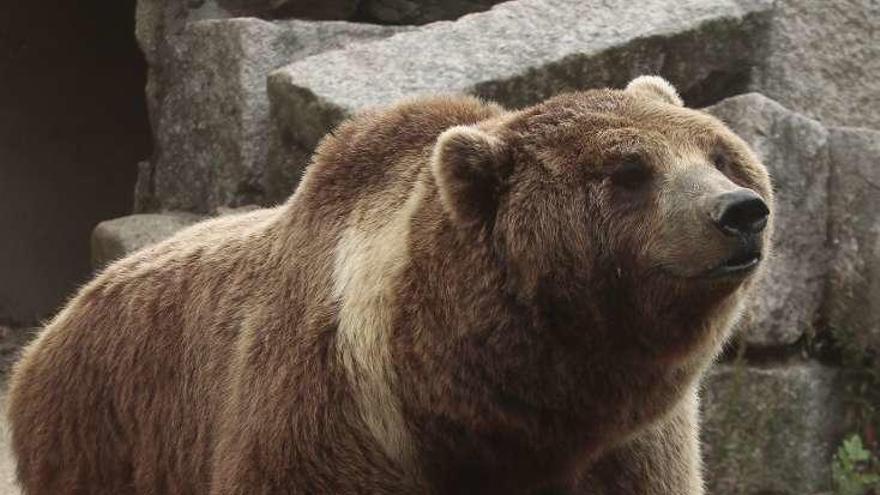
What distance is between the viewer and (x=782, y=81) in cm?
749

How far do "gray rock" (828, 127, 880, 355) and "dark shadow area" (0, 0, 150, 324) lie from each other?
7299 mm

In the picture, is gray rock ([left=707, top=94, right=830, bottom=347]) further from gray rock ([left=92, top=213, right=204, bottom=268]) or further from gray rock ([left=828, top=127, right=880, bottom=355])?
gray rock ([left=92, top=213, right=204, bottom=268])

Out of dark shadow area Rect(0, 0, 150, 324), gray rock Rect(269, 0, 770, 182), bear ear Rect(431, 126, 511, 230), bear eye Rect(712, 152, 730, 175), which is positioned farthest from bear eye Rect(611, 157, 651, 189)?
dark shadow area Rect(0, 0, 150, 324)

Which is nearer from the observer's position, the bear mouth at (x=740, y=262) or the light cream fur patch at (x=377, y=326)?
the bear mouth at (x=740, y=262)

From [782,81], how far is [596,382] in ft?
13.6

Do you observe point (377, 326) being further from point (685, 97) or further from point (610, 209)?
point (685, 97)

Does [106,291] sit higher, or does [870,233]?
[106,291]

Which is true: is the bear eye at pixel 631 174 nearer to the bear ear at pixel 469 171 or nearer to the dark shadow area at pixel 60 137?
the bear ear at pixel 469 171

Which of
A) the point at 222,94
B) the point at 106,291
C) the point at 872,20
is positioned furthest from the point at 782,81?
the point at 106,291

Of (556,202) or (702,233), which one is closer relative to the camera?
(702,233)

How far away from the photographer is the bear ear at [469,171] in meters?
3.71

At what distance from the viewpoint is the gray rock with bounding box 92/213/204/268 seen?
7992 millimetres

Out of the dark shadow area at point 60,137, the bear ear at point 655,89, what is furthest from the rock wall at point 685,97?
the dark shadow area at point 60,137

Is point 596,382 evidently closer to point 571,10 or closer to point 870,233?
point 870,233
